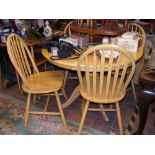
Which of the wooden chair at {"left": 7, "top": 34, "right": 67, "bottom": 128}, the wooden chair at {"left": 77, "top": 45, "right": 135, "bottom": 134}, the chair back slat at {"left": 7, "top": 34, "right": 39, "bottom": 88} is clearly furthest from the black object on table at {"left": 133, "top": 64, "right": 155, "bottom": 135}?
the chair back slat at {"left": 7, "top": 34, "right": 39, "bottom": 88}

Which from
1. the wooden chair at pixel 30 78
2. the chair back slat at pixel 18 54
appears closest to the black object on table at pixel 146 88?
the wooden chair at pixel 30 78

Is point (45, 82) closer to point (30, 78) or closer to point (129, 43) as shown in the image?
point (30, 78)

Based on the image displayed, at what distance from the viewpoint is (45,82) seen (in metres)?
2.03

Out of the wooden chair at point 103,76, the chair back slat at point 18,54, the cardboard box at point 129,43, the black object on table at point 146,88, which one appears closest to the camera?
the black object on table at point 146,88

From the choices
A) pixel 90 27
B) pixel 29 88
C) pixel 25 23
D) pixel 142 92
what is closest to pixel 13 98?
pixel 29 88

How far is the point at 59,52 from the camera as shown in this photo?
184 centimetres

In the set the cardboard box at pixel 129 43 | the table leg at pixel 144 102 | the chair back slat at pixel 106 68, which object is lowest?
the table leg at pixel 144 102

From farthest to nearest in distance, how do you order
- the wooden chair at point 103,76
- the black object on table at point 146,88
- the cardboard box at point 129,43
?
the cardboard box at point 129,43, the wooden chair at point 103,76, the black object on table at point 146,88

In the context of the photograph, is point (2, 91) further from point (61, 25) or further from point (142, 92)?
point (142, 92)

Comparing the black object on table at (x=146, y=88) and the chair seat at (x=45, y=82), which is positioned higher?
the black object on table at (x=146, y=88)

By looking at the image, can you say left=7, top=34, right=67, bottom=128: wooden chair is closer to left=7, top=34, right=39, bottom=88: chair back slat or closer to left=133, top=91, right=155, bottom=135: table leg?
left=7, top=34, right=39, bottom=88: chair back slat

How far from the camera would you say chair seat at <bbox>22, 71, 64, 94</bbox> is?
74.5 inches

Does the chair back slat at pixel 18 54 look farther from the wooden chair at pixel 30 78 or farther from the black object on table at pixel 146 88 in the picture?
the black object on table at pixel 146 88

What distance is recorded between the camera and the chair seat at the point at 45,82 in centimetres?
189
